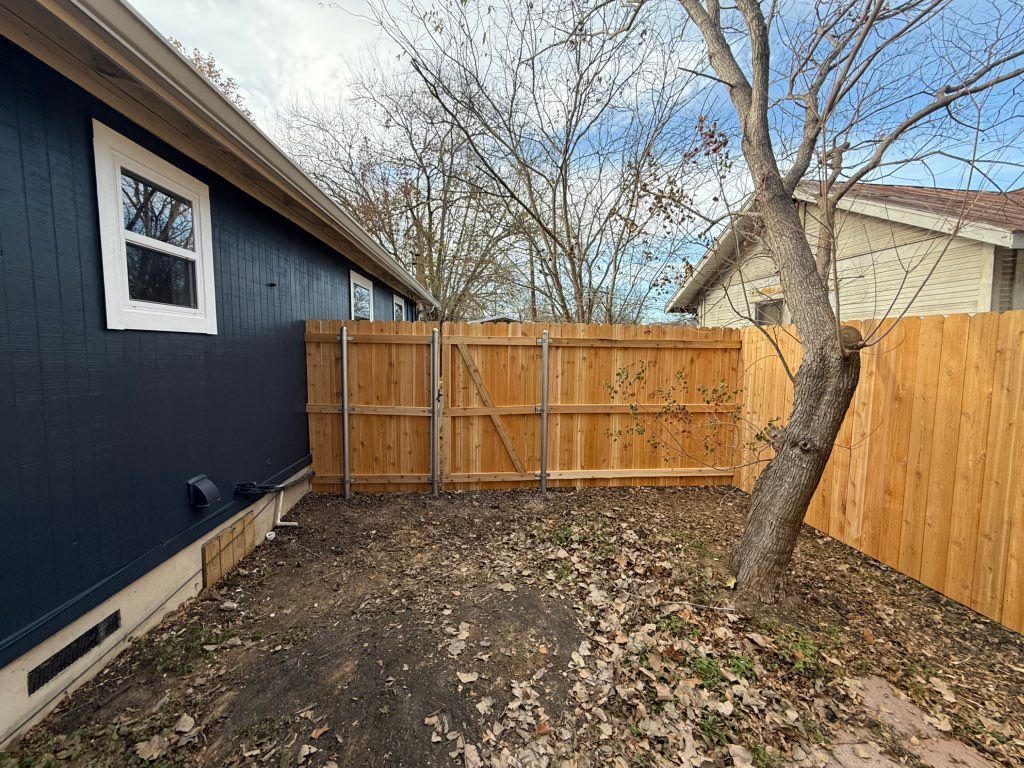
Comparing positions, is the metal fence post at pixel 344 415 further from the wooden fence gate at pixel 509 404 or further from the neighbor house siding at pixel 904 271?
the neighbor house siding at pixel 904 271

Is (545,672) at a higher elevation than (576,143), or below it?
below

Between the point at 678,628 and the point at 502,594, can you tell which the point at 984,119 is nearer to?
the point at 678,628

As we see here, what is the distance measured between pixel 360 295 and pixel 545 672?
638 centimetres

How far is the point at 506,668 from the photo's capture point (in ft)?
7.36

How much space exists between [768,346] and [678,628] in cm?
346

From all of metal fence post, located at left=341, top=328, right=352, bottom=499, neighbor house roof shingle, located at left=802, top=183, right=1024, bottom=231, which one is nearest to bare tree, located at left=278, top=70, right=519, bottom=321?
metal fence post, located at left=341, top=328, right=352, bottom=499

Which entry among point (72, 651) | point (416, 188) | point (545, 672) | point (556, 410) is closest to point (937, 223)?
point (556, 410)

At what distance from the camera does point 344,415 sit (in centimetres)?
Result: 471

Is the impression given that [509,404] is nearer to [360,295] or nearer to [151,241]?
[151,241]

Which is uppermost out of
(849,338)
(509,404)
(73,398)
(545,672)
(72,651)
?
(849,338)

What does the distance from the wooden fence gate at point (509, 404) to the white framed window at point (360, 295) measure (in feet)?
6.73

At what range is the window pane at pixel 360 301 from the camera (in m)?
6.70

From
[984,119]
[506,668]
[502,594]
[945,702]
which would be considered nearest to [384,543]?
[502,594]

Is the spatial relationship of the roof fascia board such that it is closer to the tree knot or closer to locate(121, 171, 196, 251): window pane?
the tree knot
